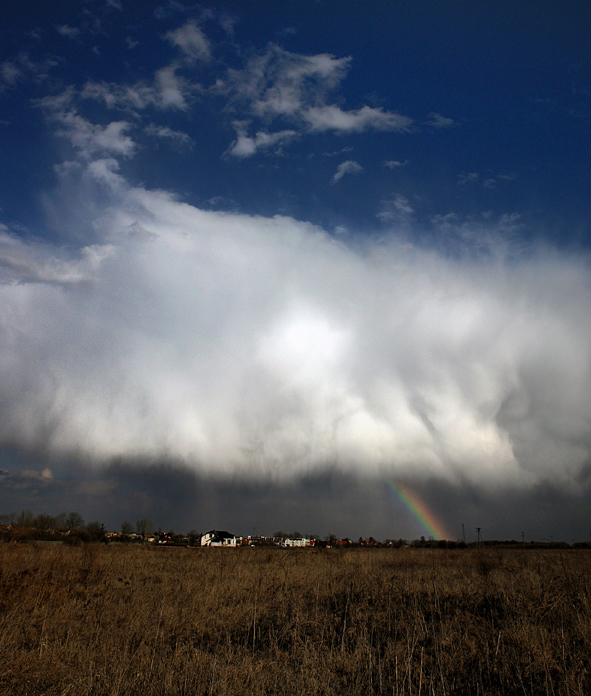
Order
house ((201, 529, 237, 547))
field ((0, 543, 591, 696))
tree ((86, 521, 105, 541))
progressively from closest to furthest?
field ((0, 543, 591, 696))
tree ((86, 521, 105, 541))
house ((201, 529, 237, 547))

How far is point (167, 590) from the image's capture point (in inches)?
586

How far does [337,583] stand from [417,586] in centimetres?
313

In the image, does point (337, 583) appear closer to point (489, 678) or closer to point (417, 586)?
point (417, 586)

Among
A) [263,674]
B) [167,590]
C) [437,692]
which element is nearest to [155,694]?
[263,674]

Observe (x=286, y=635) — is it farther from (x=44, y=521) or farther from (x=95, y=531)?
(x=44, y=521)

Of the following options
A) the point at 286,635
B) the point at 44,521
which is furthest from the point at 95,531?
the point at 286,635

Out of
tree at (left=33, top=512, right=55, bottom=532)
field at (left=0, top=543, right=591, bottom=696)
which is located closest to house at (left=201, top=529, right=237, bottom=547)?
tree at (left=33, top=512, right=55, bottom=532)

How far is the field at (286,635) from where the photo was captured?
23.6 feet

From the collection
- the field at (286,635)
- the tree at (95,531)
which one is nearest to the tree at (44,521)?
the tree at (95,531)

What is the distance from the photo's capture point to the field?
23.6 feet

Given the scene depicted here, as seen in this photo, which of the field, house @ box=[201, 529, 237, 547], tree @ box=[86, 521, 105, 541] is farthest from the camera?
house @ box=[201, 529, 237, 547]

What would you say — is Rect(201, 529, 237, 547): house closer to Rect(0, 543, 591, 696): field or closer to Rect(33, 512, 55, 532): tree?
Rect(33, 512, 55, 532): tree

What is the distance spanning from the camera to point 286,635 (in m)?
10.4

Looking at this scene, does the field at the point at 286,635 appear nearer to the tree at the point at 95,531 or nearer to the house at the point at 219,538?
the tree at the point at 95,531
